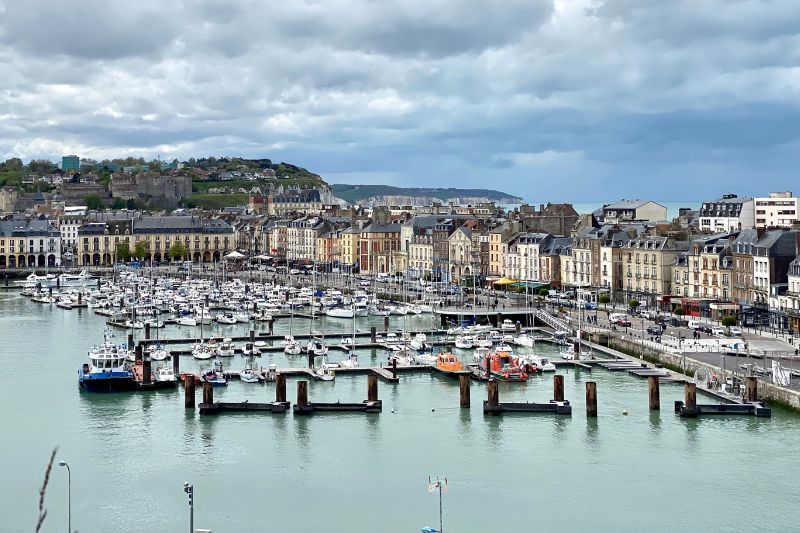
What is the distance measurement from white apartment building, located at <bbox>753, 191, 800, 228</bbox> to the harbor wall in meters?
31.2

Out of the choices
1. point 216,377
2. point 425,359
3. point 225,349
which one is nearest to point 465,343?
point 425,359

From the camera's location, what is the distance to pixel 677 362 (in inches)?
1775

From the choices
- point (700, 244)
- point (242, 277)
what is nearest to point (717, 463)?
point (700, 244)

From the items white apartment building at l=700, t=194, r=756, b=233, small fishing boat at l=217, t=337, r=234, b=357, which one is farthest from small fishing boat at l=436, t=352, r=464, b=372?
white apartment building at l=700, t=194, r=756, b=233

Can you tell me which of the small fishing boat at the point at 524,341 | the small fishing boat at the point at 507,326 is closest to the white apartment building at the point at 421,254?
the small fishing boat at the point at 507,326

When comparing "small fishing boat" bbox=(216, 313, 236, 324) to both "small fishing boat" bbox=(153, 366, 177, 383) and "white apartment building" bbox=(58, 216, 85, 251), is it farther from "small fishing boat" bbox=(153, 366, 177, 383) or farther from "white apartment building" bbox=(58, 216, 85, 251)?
"white apartment building" bbox=(58, 216, 85, 251)

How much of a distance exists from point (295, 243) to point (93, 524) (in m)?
81.6

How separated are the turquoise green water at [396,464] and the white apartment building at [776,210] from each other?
41.0 m

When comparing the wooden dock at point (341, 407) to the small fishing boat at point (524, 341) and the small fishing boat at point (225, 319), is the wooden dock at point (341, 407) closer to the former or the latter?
the small fishing boat at point (524, 341)

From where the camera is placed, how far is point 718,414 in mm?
37188

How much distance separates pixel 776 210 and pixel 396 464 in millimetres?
54312

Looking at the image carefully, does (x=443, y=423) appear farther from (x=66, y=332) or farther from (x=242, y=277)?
(x=242, y=277)

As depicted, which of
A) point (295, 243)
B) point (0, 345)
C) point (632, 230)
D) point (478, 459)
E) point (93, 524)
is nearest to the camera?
point (93, 524)

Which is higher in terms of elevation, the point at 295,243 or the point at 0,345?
the point at 295,243
